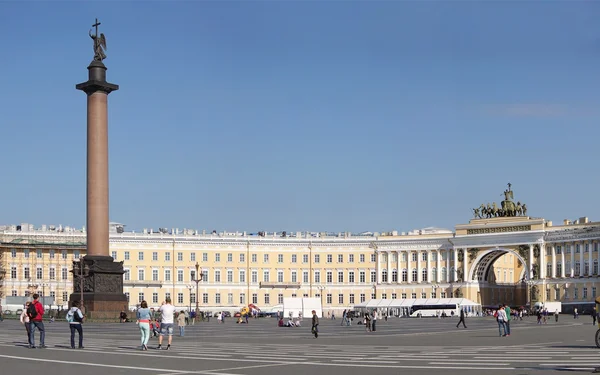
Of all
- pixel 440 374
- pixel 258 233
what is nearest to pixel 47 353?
pixel 440 374

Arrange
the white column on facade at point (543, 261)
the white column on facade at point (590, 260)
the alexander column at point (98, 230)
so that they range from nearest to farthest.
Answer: the alexander column at point (98, 230), the white column on facade at point (590, 260), the white column on facade at point (543, 261)

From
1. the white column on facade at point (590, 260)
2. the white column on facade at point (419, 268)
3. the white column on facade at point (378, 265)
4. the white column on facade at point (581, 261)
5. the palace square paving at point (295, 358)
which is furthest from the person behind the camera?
the white column on facade at point (378, 265)

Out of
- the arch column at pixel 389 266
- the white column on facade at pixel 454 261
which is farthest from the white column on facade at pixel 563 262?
the arch column at pixel 389 266

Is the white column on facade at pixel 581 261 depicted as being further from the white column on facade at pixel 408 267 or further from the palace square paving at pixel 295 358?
the palace square paving at pixel 295 358

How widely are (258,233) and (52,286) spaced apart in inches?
1320

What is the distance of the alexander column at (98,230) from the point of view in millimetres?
57656

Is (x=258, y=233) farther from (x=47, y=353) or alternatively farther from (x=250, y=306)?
(x=47, y=353)

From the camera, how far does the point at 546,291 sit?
420ft

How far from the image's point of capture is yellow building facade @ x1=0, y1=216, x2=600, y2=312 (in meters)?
128

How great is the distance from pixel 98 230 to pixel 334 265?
86.1 m

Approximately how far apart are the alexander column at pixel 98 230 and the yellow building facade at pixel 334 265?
2840 inches

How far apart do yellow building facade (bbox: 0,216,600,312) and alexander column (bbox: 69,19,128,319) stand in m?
72.1

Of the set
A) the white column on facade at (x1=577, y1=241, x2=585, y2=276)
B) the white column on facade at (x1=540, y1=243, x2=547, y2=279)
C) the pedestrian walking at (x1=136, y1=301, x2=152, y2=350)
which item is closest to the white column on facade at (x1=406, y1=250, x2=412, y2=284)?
the white column on facade at (x1=540, y1=243, x2=547, y2=279)

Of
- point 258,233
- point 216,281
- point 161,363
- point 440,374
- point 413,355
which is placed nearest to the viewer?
point 440,374
